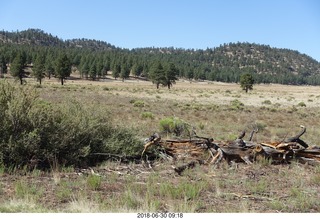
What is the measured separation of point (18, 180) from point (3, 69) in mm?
122803

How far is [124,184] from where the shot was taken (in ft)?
22.7

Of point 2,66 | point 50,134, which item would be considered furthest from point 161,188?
point 2,66

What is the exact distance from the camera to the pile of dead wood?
30.5 ft

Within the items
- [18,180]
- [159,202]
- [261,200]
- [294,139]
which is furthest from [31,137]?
A: [294,139]

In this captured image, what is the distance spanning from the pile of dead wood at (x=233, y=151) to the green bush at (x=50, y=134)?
94cm

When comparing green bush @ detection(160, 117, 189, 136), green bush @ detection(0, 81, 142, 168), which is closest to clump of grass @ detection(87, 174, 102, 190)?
green bush @ detection(0, 81, 142, 168)

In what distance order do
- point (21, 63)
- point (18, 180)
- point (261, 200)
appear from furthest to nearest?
point (21, 63)
point (18, 180)
point (261, 200)

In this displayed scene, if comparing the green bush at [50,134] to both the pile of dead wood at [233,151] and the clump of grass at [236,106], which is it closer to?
the pile of dead wood at [233,151]

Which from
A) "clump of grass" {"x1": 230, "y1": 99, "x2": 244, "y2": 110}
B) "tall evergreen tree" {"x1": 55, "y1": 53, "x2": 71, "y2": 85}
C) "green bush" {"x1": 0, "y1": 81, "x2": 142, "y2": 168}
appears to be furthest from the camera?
"tall evergreen tree" {"x1": 55, "y1": 53, "x2": 71, "y2": 85}

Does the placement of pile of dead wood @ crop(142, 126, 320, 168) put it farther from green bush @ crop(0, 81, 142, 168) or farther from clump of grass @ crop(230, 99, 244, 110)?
clump of grass @ crop(230, 99, 244, 110)

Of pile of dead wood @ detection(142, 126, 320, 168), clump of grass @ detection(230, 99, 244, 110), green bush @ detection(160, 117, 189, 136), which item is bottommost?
clump of grass @ detection(230, 99, 244, 110)

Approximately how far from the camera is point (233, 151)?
9320 mm

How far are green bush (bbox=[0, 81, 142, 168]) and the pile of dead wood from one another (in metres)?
0.94

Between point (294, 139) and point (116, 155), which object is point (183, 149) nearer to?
point (116, 155)
